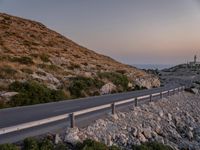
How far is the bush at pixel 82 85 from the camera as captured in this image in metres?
37.5

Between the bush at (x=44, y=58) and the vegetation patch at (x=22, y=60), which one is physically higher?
the bush at (x=44, y=58)

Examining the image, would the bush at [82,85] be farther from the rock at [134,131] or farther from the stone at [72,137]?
the stone at [72,137]

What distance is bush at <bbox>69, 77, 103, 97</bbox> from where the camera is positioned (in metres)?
37.5

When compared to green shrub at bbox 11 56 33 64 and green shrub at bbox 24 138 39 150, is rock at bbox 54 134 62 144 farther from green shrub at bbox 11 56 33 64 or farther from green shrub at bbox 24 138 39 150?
green shrub at bbox 11 56 33 64

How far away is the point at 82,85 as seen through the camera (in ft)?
128

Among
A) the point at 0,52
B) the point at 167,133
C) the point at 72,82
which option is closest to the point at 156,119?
the point at 167,133

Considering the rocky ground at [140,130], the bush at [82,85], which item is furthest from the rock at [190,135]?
the bush at [82,85]

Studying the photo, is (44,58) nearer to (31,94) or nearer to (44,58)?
(44,58)

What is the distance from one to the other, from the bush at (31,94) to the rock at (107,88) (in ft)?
35.5

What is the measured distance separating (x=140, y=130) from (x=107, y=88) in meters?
27.1

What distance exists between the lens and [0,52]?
4469 cm

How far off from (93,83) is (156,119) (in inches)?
780

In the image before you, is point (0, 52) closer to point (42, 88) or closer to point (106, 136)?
point (42, 88)

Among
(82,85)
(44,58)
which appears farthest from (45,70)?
(44,58)
